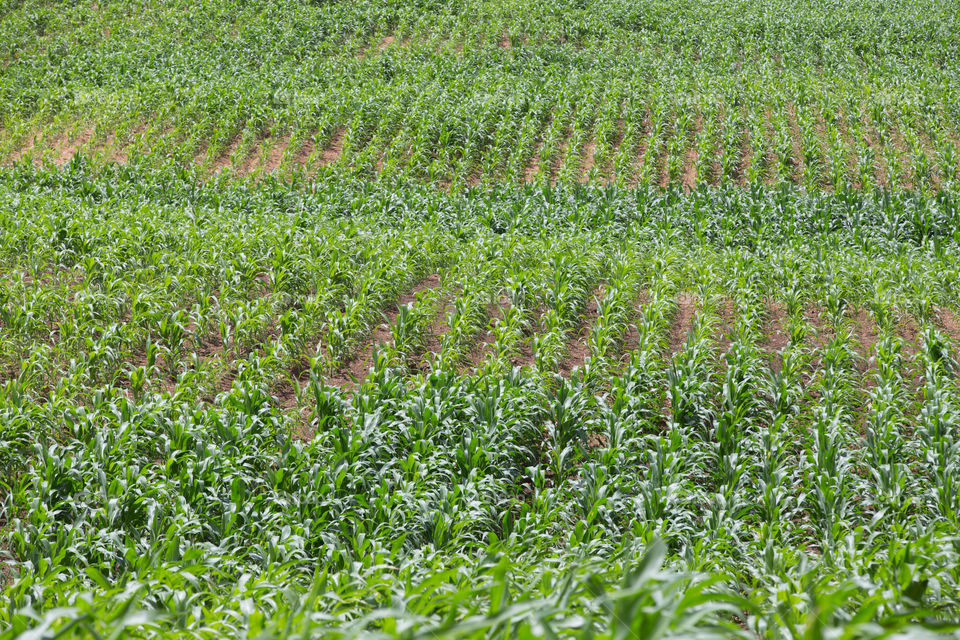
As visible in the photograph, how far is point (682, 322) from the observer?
26.0ft

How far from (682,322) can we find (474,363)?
8.46ft

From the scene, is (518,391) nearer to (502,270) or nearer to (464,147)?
(502,270)

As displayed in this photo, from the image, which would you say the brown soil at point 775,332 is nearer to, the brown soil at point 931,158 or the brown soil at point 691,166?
the brown soil at point 691,166

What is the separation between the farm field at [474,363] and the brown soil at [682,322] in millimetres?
61

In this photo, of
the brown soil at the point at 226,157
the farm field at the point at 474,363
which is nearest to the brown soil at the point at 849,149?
the farm field at the point at 474,363

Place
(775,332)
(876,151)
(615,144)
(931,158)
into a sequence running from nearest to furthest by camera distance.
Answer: (775,332) → (931,158) → (876,151) → (615,144)

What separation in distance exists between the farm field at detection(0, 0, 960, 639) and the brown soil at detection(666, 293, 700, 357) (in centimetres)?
6

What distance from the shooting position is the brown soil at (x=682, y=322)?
738 cm

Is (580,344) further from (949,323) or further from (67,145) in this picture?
(67,145)

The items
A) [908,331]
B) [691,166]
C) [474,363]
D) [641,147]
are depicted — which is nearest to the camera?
[474,363]

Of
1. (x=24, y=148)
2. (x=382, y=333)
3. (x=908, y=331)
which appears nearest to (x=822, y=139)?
(x=908, y=331)

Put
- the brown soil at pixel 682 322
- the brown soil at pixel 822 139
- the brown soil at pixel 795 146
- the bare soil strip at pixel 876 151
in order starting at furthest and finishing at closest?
the brown soil at pixel 795 146 < the bare soil strip at pixel 876 151 < the brown soil at pixel 822 139 < the brown soil at pixel 682 322

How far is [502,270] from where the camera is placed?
28.4 ft

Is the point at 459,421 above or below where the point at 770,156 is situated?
above
